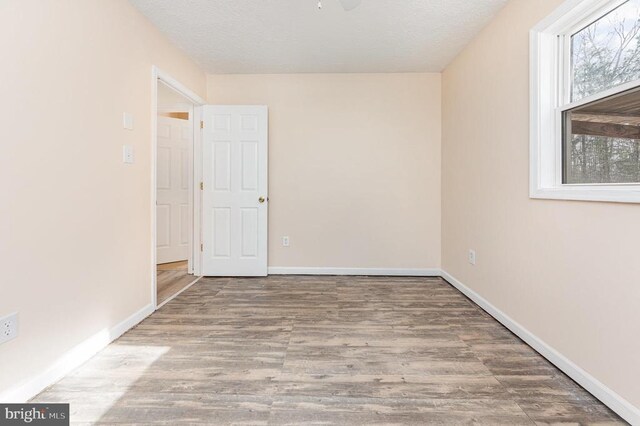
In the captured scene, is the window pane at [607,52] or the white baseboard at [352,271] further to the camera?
the white baseboard at [352,271]

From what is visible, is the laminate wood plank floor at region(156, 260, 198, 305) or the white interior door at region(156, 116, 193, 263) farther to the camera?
the white interior door at region(156, 116, 193, 263)

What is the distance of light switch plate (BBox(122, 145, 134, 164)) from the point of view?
237 cm

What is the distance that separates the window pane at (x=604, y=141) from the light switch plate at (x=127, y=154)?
292cm

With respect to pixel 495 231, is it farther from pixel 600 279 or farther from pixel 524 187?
pixel 600 279

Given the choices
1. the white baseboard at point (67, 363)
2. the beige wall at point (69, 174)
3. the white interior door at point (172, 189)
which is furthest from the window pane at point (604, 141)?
the white interior door at point (172, 189)

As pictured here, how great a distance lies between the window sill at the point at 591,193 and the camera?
145 cm

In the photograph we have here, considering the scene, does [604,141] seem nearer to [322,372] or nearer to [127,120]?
[322,372]

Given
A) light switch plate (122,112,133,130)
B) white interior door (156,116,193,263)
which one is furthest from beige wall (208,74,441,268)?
light switch plate (122,112,133,130)

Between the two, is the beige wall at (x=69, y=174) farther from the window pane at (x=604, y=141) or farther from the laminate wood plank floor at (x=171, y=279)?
the window pane at (x=604, y=141)

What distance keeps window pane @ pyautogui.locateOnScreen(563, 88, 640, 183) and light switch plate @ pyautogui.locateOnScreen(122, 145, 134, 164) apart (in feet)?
9.59

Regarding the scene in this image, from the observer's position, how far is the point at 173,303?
3.02 m

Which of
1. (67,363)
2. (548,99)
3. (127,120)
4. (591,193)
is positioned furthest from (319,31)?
(67,363)

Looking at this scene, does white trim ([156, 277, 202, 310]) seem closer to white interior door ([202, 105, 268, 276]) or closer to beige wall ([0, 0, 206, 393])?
white interior door ([202, 105, 268, 276])

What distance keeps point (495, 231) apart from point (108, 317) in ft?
9.56
